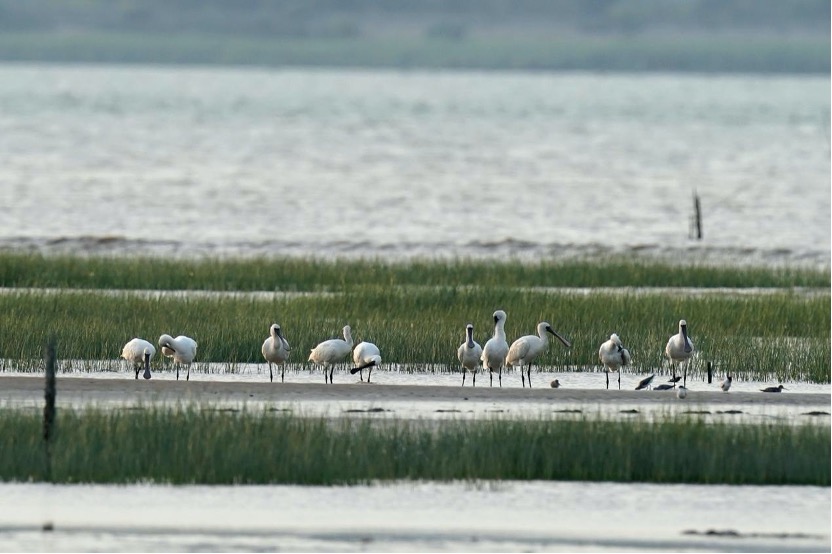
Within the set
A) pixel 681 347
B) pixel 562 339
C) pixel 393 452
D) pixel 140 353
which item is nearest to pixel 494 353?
pixel 562 339

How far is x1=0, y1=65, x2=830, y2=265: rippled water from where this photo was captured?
5075 cm

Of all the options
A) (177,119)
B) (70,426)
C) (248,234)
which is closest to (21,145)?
(177,119)

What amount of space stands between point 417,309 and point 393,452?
10766 millimetres

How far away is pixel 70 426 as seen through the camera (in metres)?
15.4

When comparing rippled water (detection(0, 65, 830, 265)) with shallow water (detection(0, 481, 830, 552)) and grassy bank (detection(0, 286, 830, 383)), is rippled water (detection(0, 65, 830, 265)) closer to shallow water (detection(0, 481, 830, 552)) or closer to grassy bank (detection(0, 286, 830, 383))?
grassy bank (detection(0, 286, 830, 383))

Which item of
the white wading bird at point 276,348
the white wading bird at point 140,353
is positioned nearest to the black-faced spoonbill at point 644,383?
the white wading bird at point 276,348

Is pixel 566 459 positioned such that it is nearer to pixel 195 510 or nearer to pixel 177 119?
pixel 195 510

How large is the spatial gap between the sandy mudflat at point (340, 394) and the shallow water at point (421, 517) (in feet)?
11.8

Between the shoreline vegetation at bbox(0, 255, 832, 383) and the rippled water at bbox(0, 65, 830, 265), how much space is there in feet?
37.3

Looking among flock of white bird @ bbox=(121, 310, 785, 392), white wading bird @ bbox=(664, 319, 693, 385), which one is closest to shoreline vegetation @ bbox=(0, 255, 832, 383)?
white wading bird @ bbox=(664, 319, 693, 385)

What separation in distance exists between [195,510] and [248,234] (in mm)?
39686

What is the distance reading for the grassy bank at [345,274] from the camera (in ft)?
101

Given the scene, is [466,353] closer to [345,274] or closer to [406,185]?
[345,274]

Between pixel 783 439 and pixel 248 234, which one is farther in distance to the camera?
pixel 248 234
